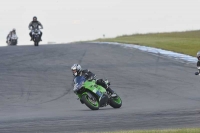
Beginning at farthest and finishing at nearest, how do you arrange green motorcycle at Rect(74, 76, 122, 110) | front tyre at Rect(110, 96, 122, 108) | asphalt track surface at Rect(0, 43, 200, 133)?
front tyre at Rect(110, 96, 122, 108) < green motorcycle at Rect(74, 76, 122, 110) < asphalt track surface at Rect(0, 43, 200, 133)

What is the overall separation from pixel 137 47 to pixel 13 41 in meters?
14.8

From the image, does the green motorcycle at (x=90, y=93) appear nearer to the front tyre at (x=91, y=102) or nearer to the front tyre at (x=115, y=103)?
the front tyre at (x=91, y=102)

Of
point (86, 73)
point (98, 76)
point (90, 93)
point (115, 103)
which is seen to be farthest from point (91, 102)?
point (98, 76)

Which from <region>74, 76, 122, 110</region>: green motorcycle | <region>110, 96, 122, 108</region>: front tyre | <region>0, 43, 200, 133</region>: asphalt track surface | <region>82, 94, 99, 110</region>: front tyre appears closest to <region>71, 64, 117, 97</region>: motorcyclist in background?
<region>74, 76, 122, 110</region>: green motorcycle

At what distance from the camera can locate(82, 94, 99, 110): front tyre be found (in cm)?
1827

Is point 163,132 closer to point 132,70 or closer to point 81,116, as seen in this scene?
point 81,116

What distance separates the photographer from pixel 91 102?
1844cm

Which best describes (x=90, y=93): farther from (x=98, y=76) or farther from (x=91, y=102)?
(x=98, y=76)

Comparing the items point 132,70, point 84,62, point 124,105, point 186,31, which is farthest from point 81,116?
point 186,31

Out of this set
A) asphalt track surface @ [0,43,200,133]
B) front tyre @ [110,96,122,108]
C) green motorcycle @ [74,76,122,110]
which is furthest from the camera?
front tyre @ [110,96,122,108]

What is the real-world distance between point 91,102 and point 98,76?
916cm

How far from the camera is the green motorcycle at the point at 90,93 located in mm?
18266

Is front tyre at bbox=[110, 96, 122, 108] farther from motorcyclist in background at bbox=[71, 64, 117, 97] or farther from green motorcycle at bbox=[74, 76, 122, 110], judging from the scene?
green motorcycle at bbox=[74, 76, 122, 110]

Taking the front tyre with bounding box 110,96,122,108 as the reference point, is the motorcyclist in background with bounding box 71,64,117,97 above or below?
above
